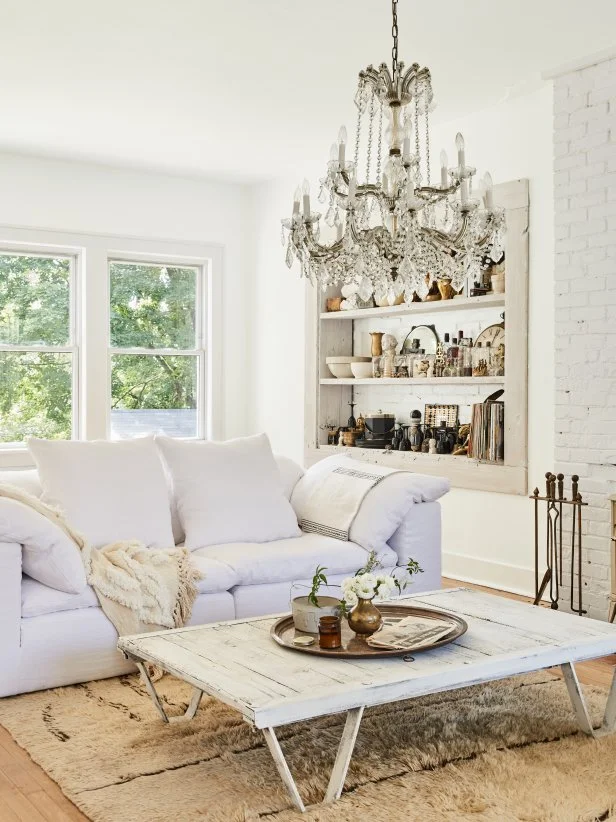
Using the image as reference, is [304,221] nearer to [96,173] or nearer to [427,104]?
[427,104]

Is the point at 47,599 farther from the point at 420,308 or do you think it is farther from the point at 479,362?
the point at 420,308

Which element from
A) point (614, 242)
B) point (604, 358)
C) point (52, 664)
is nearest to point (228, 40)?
point (614, 242)

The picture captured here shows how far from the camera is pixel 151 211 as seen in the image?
7.02 m

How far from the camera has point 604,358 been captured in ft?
14.7

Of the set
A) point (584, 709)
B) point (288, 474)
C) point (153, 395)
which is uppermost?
point (153, 395)

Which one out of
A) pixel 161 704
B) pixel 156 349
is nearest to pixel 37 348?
pixel 156 349

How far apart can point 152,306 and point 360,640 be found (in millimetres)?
4767

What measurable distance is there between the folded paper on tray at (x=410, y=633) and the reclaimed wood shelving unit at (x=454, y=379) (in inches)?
89.7

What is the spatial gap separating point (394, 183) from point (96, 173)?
4.18 m

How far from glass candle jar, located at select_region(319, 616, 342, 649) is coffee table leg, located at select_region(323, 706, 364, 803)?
0.33 metres

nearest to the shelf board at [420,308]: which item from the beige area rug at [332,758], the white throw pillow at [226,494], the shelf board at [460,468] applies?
the shelf board at [460,468]

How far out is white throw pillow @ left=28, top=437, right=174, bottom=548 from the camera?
3893mm

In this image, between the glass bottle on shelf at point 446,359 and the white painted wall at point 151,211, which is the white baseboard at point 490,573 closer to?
Result: the glass bottle on shelf at point 446,359

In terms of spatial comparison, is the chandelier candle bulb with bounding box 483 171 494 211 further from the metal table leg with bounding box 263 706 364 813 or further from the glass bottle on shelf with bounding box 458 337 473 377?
the glass bottle on shelf with bounding box 458 337 473 377
